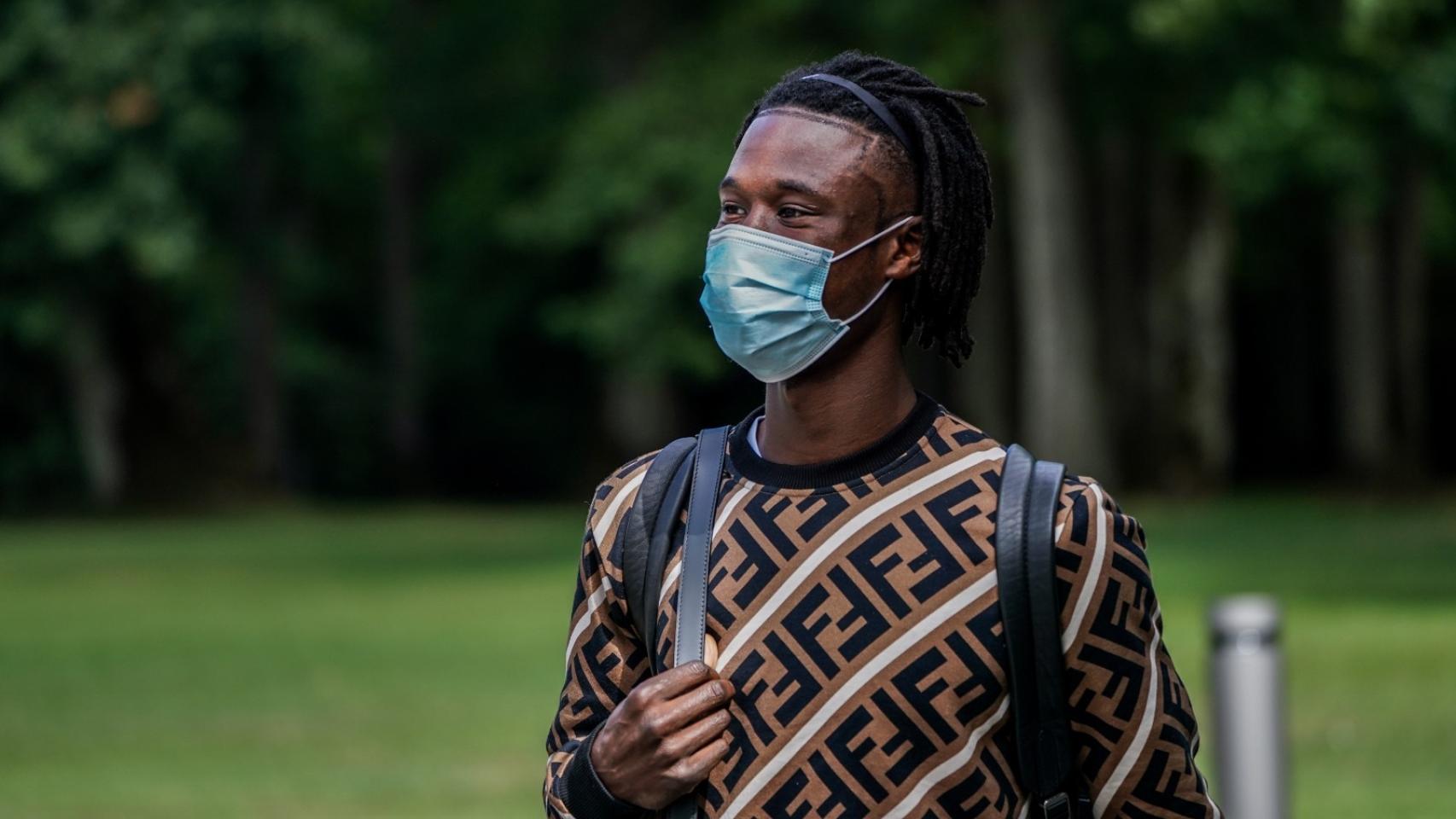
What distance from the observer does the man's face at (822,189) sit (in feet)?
10.2

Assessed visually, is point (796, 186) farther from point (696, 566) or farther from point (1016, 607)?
point (1016, 607)

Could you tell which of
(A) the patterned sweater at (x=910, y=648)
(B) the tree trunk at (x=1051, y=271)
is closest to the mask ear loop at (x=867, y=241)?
(A) the patterned sweater at (x=910, y=648)

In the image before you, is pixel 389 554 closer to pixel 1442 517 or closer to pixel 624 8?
pixel 1442 517

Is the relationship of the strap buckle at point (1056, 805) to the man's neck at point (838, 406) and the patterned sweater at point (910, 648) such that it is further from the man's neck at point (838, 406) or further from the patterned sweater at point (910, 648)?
the man's neck at point (838, 406)

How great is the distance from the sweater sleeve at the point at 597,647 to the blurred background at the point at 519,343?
287 inches

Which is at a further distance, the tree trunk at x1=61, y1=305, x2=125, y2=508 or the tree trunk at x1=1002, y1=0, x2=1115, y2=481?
Answer: the tree trunk at x1=61, y1=305, x2=125, y2=508

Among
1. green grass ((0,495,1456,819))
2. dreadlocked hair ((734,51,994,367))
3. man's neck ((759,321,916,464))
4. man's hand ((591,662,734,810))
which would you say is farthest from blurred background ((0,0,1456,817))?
man's hand ((591,662,734,810))

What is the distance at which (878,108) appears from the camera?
3166mm

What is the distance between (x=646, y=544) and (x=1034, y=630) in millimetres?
524

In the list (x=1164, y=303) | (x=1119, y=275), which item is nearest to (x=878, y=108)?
(x=1164, y=303)

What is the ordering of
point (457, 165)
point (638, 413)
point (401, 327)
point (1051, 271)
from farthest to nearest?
point (457, 165) < point (401, 327) < point (638, 413) < point (1051, 271)

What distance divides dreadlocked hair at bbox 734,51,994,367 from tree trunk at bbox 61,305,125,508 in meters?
39.0

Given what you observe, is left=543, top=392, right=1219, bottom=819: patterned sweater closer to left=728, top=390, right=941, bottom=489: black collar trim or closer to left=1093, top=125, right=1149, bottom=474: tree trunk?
left=728, top=390, right=941, bottom=489: black collar trim

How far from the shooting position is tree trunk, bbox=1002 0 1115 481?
1315 inches
